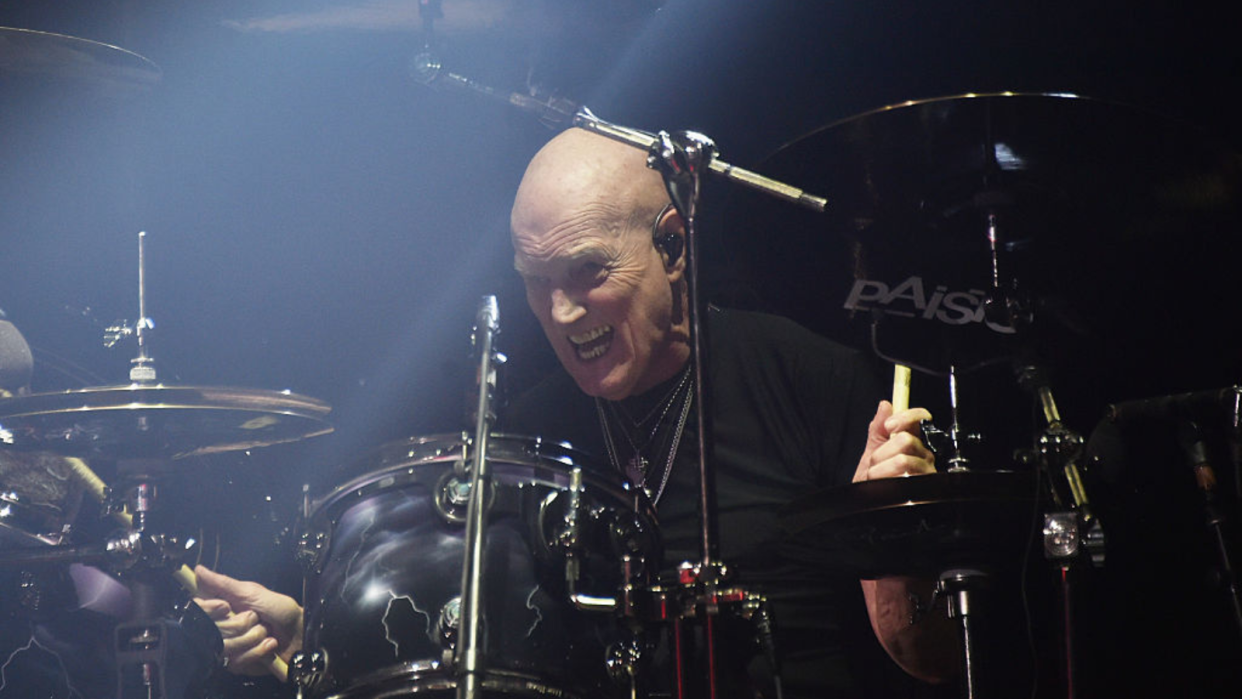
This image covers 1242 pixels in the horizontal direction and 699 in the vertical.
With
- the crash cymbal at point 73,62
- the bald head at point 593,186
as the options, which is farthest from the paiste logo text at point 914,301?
the crash cymbal at point 73,62

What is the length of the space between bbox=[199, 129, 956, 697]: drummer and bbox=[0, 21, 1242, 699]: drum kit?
2.09 feet

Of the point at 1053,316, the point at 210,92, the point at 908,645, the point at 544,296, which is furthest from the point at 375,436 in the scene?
the point at 1053,316

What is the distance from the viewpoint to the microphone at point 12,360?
8.80 ft

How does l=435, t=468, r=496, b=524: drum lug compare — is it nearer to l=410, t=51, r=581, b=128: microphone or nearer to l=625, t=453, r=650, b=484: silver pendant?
l=410, t=51, r=581, b=128: microphone

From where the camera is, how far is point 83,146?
3455mm

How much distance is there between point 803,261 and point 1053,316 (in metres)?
0.44

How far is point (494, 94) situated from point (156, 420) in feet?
3.53

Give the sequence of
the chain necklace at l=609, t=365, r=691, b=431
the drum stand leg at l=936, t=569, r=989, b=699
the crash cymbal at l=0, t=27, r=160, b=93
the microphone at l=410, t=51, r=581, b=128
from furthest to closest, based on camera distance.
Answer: the chain necklace at l=609, t=365, r=691, b=431
the crash cymbal at l=0, t=27, r=160, b=93
the microphone at l=410, t=51, r=581, b=128
the drum stand leg at l=936, t=569, r=989, b=699

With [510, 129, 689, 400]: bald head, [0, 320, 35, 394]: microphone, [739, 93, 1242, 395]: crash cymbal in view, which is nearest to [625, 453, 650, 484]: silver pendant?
[510, 129, 689, 400]: bald head

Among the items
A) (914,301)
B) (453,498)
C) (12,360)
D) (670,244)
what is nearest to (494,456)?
(453,498)

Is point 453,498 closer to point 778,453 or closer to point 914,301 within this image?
point 914,301

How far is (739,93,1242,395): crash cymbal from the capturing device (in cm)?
168

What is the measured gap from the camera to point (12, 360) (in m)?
2.71

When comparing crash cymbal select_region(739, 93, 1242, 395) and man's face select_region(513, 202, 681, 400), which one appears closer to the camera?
crash cymbal select_region(739, 93, 1242, 395)
